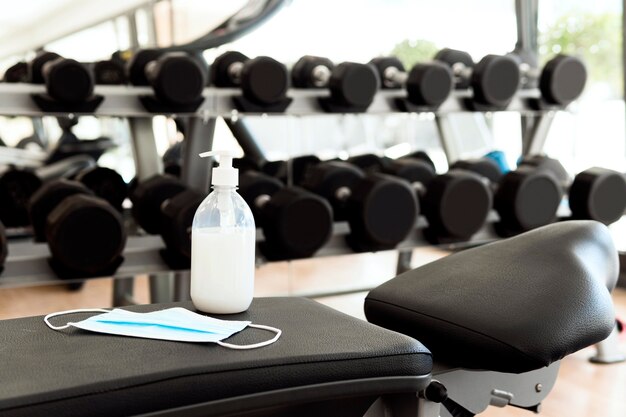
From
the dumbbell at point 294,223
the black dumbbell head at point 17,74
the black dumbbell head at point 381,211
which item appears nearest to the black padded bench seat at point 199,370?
the dumbbell at point 294,223

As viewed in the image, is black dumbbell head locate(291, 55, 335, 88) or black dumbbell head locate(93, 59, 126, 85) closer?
black dumbbell head locate(291, 55, 335, 88)

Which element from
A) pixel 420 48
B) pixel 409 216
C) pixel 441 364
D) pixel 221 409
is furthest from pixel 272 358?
pixel 420 48

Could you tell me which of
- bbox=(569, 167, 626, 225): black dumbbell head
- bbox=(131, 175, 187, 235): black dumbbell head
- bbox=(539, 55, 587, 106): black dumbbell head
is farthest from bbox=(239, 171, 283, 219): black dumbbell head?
bbox=(539, 55, 587, 106): black dumbbell head

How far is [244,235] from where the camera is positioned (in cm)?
103

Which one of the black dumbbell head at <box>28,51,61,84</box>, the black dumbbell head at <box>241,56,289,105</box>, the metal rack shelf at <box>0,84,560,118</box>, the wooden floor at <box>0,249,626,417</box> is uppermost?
the black dumbbell head at <box>28,51,61,84</box>

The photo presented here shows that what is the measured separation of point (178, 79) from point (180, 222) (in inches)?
19.4

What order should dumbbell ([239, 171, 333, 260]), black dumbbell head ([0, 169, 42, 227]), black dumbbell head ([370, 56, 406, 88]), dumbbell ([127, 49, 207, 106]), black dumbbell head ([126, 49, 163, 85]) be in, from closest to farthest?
dumbbell ([239, 171, 333, 260]) < dumbbell ([127, 49, 207, 106]) < black dumbbell head ([126, 49, 163, 85]) < black dumbbell head ([0, 169, 42, 227]) < black dumbbell head ([370, 56, 406, 88])

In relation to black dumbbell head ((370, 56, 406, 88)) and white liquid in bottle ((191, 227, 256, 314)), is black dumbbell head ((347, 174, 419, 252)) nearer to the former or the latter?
black dumbbell head ((370, 56, 406, 88))

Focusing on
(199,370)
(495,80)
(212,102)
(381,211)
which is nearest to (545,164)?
(495,80)

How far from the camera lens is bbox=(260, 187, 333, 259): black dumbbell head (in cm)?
230

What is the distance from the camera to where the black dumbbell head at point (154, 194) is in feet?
8.27

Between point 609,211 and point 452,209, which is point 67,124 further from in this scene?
point 609,211

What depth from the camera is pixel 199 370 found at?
0.80 m

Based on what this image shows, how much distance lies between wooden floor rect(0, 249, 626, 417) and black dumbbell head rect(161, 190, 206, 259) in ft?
2.95
